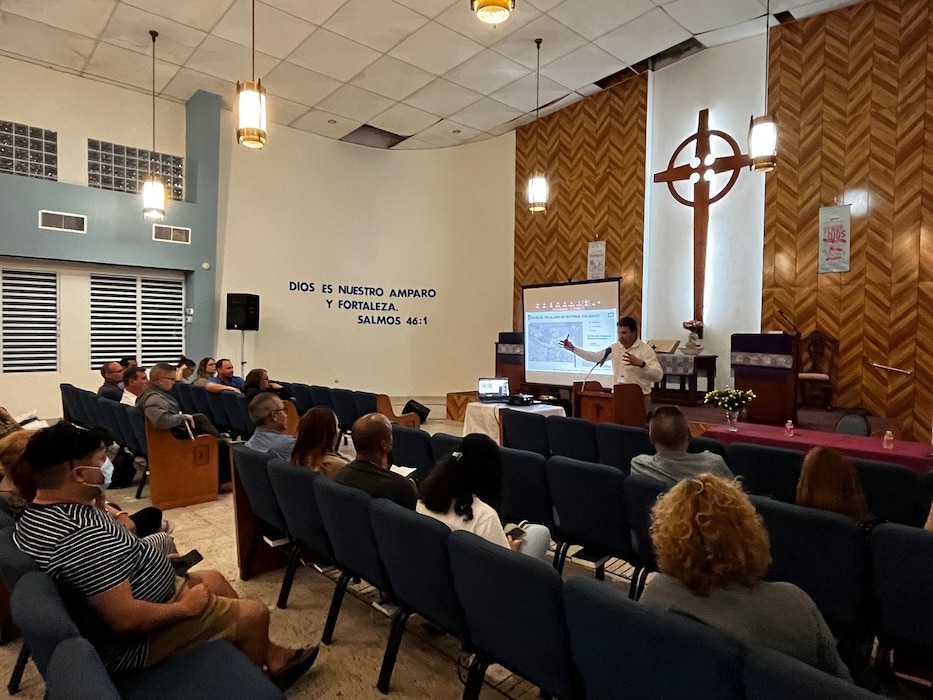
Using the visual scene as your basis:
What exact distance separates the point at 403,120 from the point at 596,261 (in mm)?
4021

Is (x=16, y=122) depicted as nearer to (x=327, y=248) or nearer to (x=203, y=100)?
(x=203, y=100)

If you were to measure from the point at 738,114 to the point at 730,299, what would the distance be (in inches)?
102

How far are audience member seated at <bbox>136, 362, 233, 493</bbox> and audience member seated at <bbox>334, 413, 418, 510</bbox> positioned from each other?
238 centimetres

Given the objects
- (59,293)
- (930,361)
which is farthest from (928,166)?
(59,293)

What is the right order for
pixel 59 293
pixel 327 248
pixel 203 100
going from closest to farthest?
pixel 59 293, pixel 203 100, pixel 327 248

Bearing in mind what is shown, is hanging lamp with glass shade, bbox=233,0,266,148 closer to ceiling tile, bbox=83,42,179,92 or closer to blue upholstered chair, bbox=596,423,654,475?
blue upholstered chair, bbox=596,423,654,475

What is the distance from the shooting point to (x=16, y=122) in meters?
7.39

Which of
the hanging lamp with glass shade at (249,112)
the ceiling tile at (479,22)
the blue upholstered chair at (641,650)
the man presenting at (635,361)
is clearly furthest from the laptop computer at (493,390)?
the blue upholstered chair at (641,650)

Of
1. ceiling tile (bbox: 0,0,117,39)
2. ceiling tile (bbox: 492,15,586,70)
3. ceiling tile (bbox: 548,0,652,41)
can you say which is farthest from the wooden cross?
ceiling tile (bbox: 0,0,117,39)

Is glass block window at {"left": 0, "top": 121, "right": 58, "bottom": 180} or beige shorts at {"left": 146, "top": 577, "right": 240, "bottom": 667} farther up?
glass block window at {"left": 0, "top": 121, "right": 58, "bottom": 180}

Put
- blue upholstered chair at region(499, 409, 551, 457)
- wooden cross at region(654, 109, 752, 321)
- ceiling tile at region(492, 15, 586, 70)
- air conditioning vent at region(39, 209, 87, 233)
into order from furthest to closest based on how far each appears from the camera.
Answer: wooden cross at region(654, 109, 752, 321) < air conditioning vent at region(39, 209, 87, 233) < ceiling tile at region(492, 15, 586, 70) < blue upholstered chair at region(499, 409, 551, 457)

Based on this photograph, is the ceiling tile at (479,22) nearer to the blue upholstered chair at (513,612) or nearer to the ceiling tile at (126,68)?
the ceiling tile at (126,68)

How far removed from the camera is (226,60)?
24.2 ft

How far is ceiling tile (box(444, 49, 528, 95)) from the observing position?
24.8 feet
